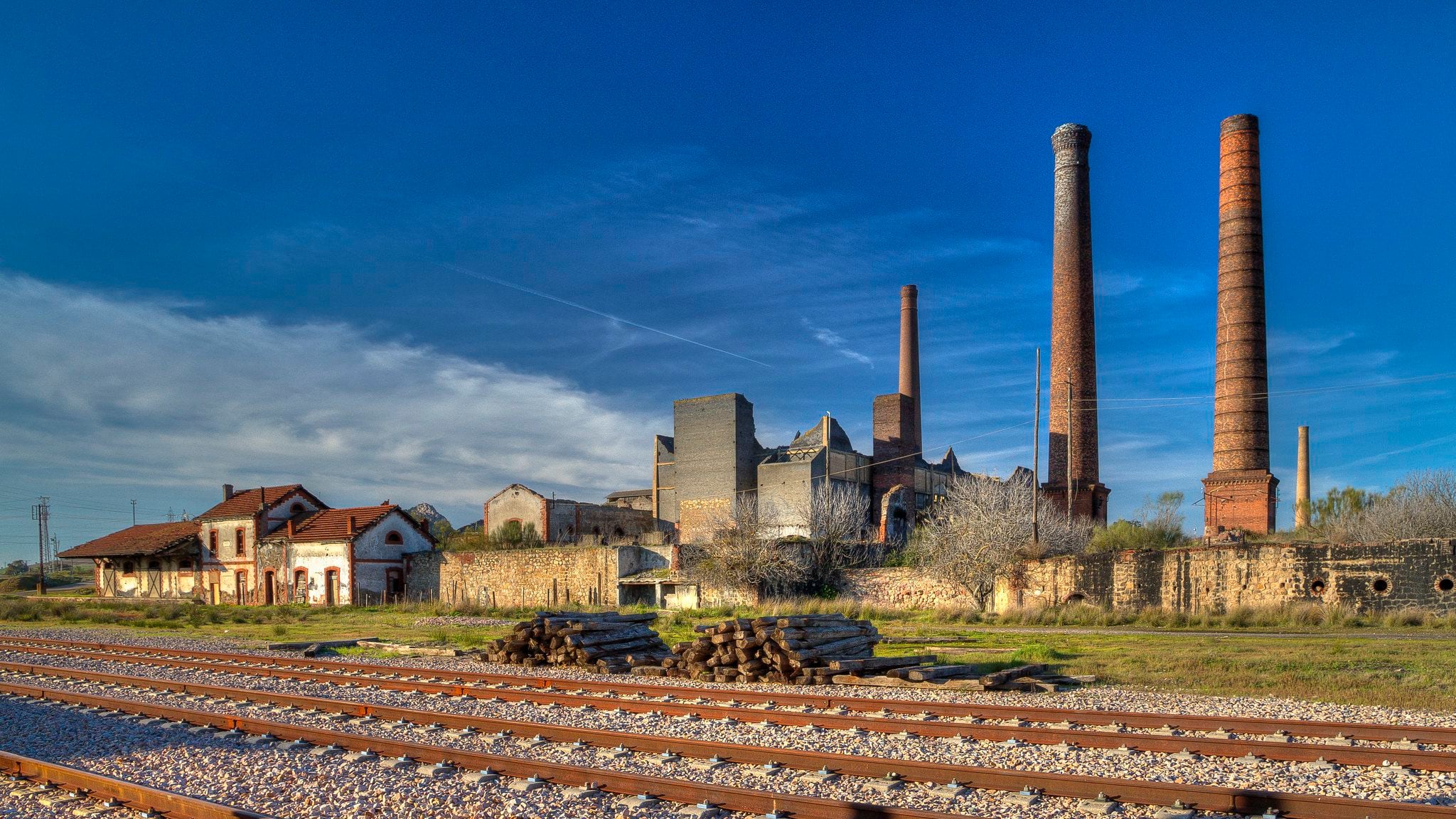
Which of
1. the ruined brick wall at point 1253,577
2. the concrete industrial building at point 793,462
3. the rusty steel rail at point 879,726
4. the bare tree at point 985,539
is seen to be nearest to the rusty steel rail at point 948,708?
the rusty steel rail at point 879,726

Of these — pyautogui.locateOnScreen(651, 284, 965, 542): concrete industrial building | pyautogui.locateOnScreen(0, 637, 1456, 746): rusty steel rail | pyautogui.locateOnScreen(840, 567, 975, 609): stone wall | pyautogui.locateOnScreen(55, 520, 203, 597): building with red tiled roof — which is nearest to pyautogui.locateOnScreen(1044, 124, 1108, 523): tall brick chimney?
pyautogui.locateOnScreen(651, 284, 965, 542): concrete industrial building

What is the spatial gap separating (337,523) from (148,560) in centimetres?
1355

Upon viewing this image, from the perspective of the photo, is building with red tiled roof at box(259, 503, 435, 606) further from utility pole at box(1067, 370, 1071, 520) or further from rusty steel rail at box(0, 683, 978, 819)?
rusty steel rail at box(0, 683, 978, 819)

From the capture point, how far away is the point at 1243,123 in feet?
138

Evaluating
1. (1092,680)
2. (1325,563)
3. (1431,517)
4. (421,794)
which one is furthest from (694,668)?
(1431,517)

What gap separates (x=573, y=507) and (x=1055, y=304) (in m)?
26.3

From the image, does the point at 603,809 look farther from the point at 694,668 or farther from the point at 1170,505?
the point at 1170,505

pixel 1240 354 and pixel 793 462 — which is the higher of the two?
pixel 1240 354

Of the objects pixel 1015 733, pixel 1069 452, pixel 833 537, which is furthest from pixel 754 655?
pixel 1069 452

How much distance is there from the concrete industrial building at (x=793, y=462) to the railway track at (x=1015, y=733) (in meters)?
36.8

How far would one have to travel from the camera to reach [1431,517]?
1179 inches

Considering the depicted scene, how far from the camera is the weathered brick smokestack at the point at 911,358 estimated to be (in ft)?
178

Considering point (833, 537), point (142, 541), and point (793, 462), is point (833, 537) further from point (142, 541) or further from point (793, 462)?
point (142, 541)

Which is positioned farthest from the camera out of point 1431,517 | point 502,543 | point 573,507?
point 573,507
